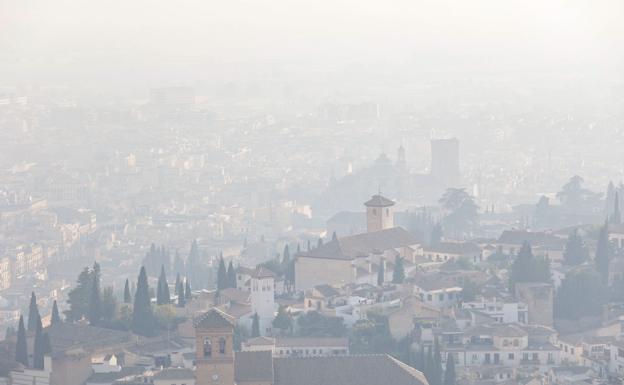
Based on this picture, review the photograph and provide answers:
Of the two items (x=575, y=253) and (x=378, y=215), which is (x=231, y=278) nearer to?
(x=378, y=215)

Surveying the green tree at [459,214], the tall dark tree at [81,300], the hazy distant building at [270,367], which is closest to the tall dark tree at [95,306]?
the tall dark tree at [81,300]

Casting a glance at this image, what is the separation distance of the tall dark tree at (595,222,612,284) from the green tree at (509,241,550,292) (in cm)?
147

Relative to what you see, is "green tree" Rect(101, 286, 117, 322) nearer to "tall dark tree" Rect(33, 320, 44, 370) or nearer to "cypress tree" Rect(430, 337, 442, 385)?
"tall dark tree" Rect(33, 320, 44, 370)

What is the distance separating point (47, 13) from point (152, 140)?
53.5m

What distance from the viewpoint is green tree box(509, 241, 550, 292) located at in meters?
48.7

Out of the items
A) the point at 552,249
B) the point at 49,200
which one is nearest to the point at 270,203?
the point at 49,200

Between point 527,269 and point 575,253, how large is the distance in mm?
3656

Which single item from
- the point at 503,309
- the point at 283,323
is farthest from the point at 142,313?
the point at 503,309

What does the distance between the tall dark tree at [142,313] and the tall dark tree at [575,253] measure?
10.7 metres

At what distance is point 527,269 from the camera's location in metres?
48.8

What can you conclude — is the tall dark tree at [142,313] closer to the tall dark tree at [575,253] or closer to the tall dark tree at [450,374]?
the tall dark tree at [450,374]

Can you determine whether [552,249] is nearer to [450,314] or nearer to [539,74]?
[450,314]

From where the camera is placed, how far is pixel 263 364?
3850 centimetres

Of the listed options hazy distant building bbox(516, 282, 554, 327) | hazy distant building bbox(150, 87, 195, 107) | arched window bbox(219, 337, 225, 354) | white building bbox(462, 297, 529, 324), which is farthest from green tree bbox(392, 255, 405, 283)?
hazy distant building bbox(150, 87, 195, 107)
